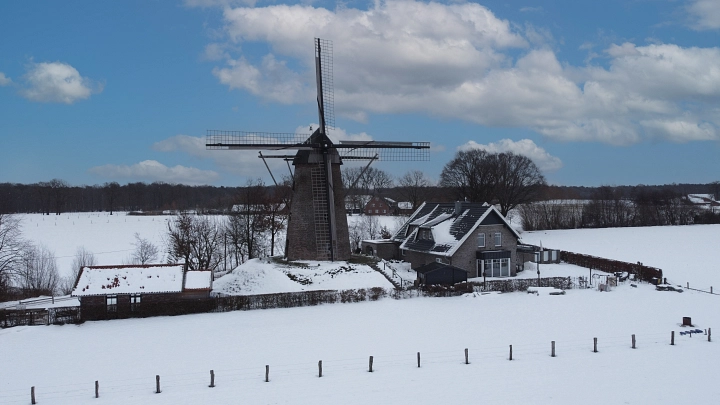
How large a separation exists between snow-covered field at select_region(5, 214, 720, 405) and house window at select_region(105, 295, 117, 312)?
3.46 feet

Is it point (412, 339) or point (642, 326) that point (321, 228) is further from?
point (642, 326)

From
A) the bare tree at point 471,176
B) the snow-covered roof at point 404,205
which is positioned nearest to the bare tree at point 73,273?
the bare tree at point 471,176

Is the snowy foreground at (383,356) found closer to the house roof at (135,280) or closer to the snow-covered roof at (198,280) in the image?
the house roof at (135,280)

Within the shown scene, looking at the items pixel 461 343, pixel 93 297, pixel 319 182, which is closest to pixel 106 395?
pixel 93 297

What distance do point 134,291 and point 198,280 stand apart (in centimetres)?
334

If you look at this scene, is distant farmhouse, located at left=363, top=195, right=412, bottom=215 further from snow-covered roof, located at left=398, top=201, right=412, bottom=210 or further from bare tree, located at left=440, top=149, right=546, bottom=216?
bare tree, located at left=440, top=149, right=546, bottom=216

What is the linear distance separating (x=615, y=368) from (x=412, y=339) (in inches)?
293

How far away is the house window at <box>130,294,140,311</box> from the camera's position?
80.9 feet

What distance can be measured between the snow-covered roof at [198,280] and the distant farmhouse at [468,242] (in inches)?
518

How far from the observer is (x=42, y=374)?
1672cm

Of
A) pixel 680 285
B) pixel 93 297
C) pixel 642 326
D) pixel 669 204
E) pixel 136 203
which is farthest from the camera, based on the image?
pixel 136 203

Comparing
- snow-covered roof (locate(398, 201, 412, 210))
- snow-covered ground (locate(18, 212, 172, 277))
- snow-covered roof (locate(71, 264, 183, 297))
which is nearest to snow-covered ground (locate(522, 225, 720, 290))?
snow-covered roof (locate(398, 201, 412, 210))

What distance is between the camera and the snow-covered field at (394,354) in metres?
14.6

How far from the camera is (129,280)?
83.1 feet
